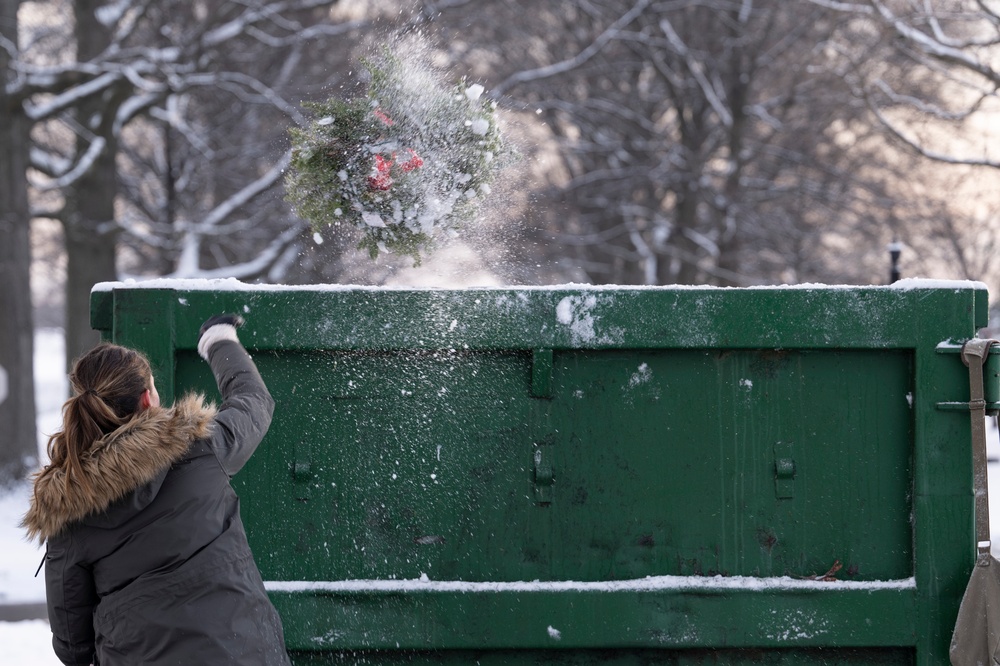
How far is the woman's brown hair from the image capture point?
2.48 meters

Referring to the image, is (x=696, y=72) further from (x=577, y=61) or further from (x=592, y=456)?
(x=592, y=456)

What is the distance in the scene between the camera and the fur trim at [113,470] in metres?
2.39

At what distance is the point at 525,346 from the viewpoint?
2990 mm

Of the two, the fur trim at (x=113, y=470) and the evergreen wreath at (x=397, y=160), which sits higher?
the evergreen wreath at (x=397, y=160)

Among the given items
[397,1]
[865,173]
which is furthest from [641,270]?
[397,1]

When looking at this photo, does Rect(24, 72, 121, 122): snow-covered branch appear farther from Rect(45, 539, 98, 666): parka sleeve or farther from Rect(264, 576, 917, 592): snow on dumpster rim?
Rect(45, 539, 98, 666): parka sleeve

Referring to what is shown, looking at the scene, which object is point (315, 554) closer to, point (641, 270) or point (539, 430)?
point (539, 430)

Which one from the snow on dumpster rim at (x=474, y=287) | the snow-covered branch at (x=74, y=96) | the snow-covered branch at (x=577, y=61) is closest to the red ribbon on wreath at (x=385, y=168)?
the snow on dumpster rim at (x=474, y=287)

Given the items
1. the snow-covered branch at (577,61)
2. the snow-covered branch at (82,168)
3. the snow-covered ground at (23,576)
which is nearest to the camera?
the snow-covered ground at (23,576)

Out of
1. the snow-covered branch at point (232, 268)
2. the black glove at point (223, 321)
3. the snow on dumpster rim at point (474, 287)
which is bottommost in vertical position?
the black glove at point (223, 321)

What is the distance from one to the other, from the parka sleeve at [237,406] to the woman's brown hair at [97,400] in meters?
0.21

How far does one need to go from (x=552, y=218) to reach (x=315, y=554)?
16871mm

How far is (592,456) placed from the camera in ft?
9.95

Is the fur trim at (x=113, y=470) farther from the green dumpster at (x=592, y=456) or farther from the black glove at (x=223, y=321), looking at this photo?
the green dumpster at (x=592, y=456)
